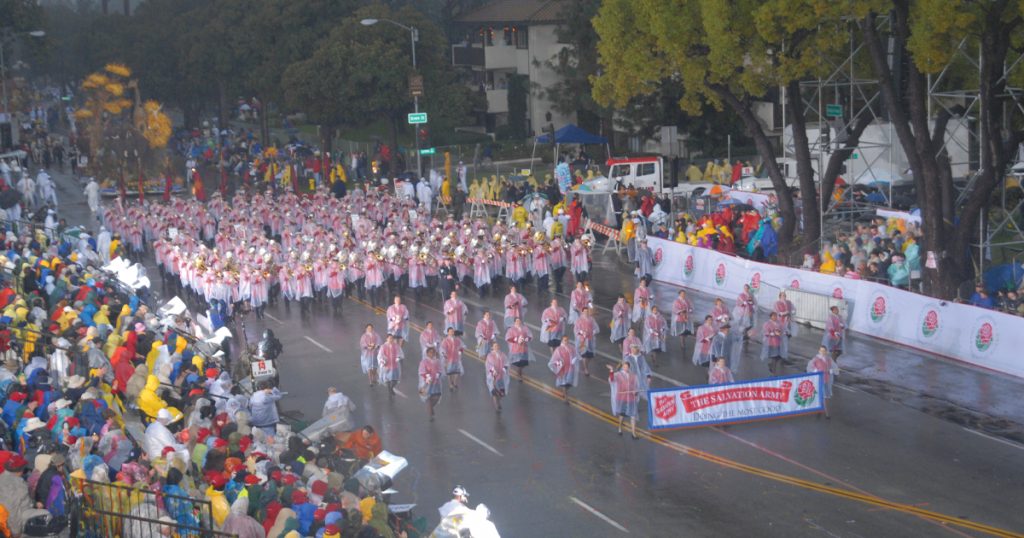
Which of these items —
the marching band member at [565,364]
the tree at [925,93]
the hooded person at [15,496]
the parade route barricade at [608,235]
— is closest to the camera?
the hooded person at [15,496]

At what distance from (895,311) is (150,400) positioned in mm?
14598

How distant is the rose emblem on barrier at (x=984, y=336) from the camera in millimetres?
23047

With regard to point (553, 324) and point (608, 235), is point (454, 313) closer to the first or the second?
point (553, 324)

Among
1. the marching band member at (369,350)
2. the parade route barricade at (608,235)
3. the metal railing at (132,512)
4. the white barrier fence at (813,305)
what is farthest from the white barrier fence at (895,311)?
the metal railing at (132,512)

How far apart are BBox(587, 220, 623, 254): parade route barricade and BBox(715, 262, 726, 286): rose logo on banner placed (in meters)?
5.65

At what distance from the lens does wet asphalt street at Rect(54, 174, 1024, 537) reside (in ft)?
53.7

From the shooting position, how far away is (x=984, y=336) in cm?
2316

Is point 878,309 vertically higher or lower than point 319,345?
higher

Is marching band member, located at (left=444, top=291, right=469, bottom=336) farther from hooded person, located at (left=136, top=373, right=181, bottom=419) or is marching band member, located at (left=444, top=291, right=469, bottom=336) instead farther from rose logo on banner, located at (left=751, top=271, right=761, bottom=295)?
hooded person, located at (left=136, top=373, right=181, bottom=419)


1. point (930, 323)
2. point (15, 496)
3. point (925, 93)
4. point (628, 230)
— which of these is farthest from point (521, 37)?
point (15, 496)

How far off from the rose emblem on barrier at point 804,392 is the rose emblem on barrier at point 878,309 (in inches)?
225

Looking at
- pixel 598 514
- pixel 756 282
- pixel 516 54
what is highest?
pixel 516 54

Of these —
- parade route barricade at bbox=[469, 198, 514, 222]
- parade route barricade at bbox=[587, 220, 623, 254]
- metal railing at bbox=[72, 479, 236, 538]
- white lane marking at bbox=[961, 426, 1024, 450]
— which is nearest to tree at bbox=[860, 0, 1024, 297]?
white lane marking at bbox=[961, 426, 1024, 450]

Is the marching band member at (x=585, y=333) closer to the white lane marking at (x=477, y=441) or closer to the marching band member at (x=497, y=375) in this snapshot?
the marching band member at (x=497, y=375)
